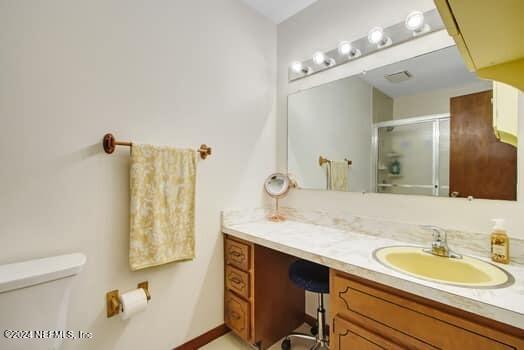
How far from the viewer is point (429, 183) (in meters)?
1.39

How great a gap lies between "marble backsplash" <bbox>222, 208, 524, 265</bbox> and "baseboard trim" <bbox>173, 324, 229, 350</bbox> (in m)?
0.78

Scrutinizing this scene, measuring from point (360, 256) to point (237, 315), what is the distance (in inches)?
40.4

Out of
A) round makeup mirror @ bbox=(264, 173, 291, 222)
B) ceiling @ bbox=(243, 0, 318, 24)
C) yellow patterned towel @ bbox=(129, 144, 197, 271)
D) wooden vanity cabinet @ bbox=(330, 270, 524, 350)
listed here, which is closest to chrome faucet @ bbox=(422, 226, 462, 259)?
wooden vanity cabinet @ bbox=(330, 270, 524, 350)

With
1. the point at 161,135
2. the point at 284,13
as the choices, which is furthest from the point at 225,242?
the point at 284,13

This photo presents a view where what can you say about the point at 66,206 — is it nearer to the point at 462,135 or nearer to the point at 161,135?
the point at 161,135

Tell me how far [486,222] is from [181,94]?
1.86 m

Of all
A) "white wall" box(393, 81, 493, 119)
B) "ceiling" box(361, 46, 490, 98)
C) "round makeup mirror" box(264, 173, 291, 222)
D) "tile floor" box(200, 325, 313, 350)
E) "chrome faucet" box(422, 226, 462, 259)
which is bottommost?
"tile floor" box(200, 325, 313, 350)

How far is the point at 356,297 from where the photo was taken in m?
1.08

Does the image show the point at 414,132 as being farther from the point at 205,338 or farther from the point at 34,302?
the point at 34,302

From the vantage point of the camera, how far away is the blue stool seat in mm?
1359

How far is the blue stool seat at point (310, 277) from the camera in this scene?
136 centimetres

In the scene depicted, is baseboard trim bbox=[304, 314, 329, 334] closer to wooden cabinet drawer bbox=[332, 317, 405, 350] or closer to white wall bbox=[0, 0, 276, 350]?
white wall bbox=[0, 0, 276, 350]

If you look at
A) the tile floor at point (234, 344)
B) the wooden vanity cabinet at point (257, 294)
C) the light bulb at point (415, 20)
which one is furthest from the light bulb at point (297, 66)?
the tile floor at point (234, 344)

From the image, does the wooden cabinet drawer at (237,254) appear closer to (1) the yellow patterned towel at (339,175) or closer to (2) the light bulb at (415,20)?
(1) the yellow patterned towel at (339,175)
